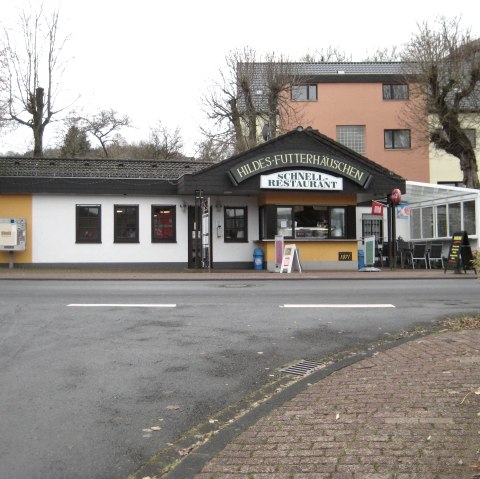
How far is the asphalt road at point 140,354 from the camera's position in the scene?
164 inches

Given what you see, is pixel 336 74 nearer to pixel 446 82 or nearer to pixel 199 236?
pixel 446 82

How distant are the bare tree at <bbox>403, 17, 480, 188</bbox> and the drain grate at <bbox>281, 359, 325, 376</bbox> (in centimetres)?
2345

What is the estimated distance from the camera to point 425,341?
23.4 ft

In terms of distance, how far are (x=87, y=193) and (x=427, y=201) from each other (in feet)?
51.7

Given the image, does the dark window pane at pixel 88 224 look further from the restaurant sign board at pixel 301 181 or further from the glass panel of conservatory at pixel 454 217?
the glass panel of conservatory at pixel 454 217

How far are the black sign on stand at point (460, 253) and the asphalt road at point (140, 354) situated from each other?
22.5 ft

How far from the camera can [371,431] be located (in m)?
3.98

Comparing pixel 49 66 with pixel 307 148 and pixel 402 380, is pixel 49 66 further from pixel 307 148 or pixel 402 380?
pixel 402 380

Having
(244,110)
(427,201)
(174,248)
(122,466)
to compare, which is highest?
(244,110)

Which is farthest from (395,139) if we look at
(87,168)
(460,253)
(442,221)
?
(87,168)

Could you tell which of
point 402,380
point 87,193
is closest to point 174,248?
point 87,193

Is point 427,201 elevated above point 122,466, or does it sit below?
above

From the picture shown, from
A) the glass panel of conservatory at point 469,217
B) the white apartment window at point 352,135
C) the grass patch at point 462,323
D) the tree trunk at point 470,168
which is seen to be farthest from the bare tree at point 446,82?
the grass patch at point 462,323

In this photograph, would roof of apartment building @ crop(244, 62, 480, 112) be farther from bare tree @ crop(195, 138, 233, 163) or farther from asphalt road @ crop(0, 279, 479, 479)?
asphalt road @ crop(0, 279, 479, 479)
